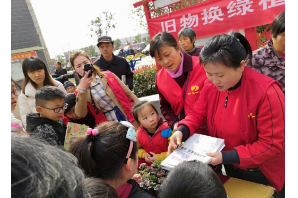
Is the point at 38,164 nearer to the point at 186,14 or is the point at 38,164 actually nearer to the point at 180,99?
the point at 180,99

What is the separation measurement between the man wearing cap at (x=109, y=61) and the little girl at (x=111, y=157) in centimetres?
221

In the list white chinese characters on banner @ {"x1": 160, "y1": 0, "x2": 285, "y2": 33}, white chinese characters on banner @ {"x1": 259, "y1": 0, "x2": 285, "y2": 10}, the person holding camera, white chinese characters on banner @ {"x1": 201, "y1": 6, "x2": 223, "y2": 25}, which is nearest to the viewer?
the person holding camera

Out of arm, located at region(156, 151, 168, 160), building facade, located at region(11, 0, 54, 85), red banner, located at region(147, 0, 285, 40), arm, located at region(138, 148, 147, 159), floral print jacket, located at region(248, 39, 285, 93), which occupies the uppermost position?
building facade, located at region(11, 0, 54, 85)

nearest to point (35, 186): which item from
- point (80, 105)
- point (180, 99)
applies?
point (180, 99)

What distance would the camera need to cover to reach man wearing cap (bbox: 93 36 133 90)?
3154 millimetres

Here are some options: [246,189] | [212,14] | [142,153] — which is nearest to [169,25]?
[212,14]

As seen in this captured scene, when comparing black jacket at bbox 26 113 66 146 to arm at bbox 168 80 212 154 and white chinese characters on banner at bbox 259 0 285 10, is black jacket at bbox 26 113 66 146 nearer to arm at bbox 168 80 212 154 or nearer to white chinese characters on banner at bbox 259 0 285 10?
arm at bbox 168 80 212 154

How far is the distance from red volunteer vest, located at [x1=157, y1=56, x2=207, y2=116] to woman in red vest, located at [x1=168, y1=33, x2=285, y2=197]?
1.42 feet

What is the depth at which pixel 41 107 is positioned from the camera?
1924 millimetres

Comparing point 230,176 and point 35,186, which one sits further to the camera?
point 230,176

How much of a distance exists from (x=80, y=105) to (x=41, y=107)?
44 centimetres

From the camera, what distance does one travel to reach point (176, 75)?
1.90m

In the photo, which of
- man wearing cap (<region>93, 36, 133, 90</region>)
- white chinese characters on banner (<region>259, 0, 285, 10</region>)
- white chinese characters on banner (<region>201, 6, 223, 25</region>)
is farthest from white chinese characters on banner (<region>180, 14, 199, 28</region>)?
man wearing cap (<region>93, 36, 133, 90</region>)

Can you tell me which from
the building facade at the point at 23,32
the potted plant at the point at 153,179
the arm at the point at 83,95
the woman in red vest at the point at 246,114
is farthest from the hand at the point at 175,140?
the building facade at the point at 23,32
